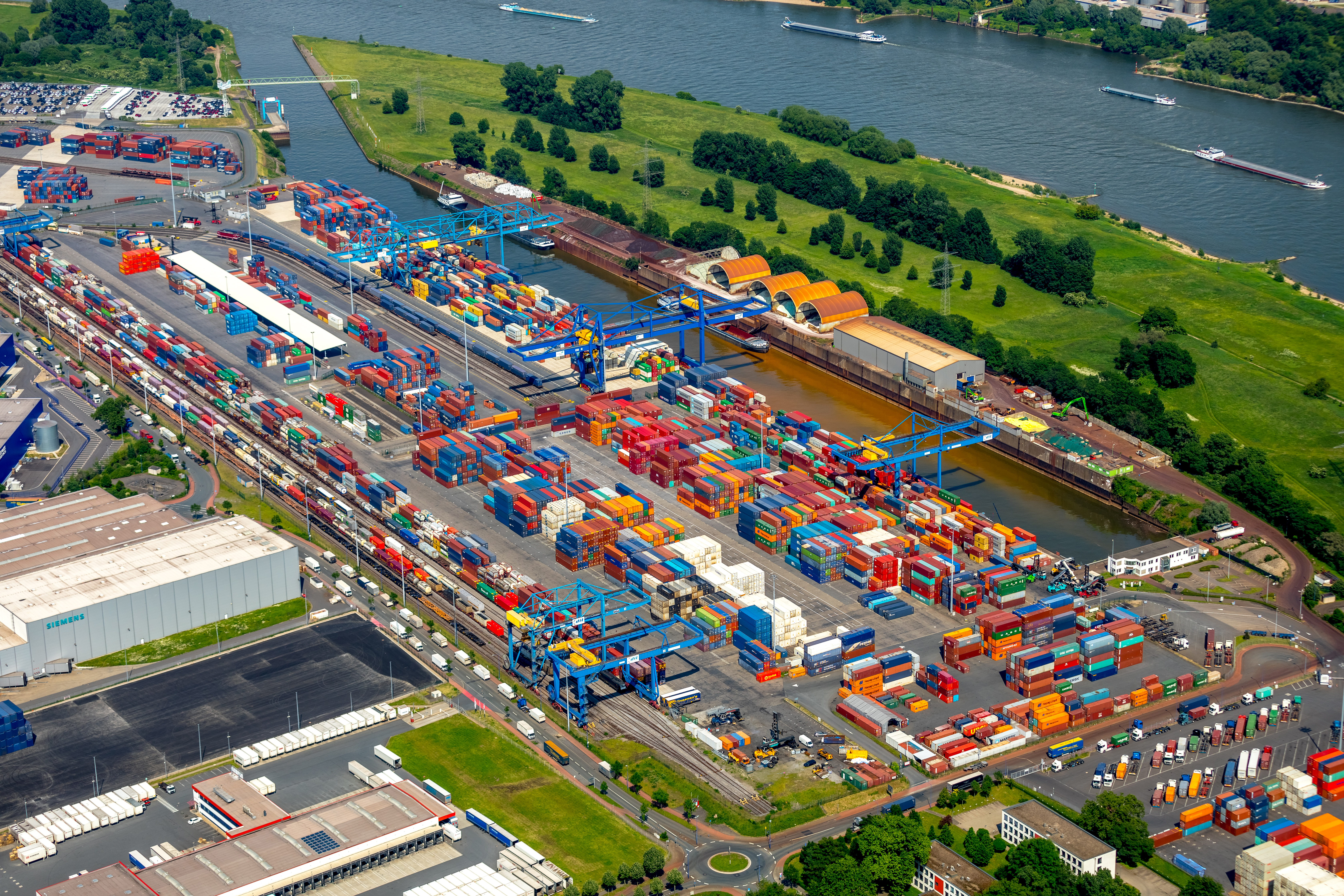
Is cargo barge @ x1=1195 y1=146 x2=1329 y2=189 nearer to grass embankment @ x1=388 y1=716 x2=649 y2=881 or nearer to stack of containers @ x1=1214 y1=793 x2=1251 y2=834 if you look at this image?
stack of containers @ x1=1214 y1=793 x2=1251 y2=834

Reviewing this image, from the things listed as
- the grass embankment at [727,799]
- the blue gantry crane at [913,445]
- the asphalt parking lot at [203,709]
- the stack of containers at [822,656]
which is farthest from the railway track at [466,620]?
the blue gantry crane at [913,445]

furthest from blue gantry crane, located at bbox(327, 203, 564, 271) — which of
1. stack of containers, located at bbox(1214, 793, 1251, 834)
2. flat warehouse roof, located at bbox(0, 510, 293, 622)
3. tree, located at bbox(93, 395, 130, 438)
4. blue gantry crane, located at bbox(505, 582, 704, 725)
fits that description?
stack of containers, located at bbox(1214, 793, 1251, 834)

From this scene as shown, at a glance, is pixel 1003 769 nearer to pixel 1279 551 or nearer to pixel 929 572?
pixel 929 572

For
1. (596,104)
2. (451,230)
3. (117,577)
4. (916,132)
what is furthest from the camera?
(916,132)

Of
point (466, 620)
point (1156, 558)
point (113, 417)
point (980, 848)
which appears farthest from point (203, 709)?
point (1156, 558)

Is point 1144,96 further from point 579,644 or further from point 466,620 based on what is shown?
point 579,644

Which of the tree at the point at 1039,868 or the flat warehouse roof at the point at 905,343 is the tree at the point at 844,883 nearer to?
the tree at the point at 1039,868

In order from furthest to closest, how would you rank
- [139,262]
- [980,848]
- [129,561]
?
[139,262] → [129,561] → [980,848]
